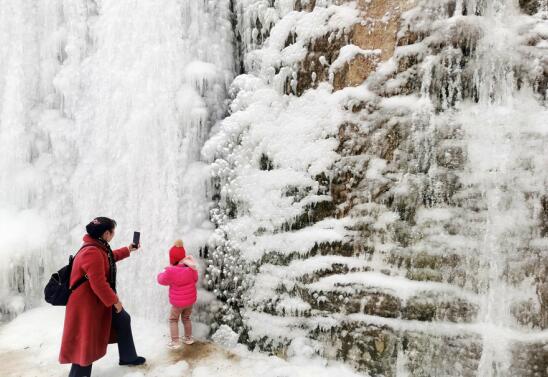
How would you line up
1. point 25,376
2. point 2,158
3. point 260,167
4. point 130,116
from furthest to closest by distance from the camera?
point 2,158 < point 130,116 < point 260,167 < point 25,376

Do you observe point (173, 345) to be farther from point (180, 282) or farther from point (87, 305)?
point (87, 305)

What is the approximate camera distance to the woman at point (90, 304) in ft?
11.7

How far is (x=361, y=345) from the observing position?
3982 mm

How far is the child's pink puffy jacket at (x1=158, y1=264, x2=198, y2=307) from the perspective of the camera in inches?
166

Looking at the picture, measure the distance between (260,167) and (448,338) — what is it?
94.1 inches

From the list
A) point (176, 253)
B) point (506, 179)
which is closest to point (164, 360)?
point (176, 253)

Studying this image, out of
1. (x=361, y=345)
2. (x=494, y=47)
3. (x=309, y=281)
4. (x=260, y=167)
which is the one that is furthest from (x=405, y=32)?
(x=361, y=345)

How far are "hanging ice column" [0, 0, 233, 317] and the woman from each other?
1225mm

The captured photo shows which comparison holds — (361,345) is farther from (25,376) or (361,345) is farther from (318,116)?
(25,376)

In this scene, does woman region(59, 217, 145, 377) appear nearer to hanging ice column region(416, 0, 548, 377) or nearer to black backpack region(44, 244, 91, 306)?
black backpack region(44, 244, 91, 306)

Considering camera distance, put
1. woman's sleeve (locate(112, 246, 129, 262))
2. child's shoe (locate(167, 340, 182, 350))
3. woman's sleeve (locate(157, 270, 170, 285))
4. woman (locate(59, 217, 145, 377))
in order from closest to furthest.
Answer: woman (locate(59, 217, 145, 377)) < woman's sleeve (locate(112, 246, 129, 262)) < woman's sleeve (locate(157, 270, 170, 285)) < child's shoe (locate(167, 340, 182, 350))

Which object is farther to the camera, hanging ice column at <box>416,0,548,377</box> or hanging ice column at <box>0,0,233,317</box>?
hanging ice column at <box>0,0,233,317</box>

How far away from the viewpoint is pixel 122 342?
4027 millimetres

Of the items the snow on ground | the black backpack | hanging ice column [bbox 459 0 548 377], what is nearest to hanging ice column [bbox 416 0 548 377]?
hanging ice column [bbox 459 0 548 377]
